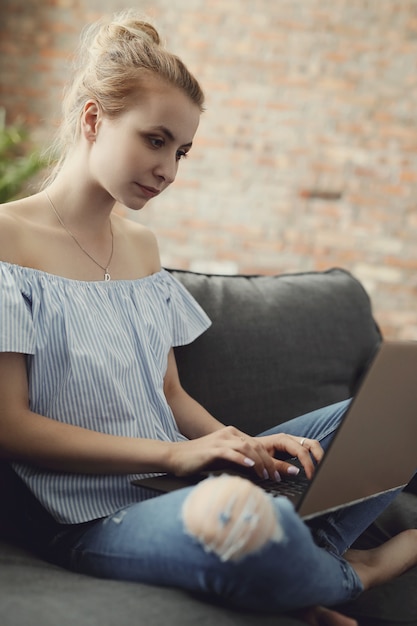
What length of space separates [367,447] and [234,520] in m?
0.25

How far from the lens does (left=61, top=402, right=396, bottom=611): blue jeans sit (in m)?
1.03

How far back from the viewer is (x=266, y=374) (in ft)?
6.03

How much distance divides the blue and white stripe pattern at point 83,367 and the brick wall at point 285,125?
280 cm

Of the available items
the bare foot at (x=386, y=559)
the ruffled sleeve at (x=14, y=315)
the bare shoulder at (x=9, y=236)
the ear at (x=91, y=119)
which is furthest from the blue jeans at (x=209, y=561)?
the ear at (x=91, y=119)

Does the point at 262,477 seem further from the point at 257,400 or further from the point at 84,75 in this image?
the point at 84,75

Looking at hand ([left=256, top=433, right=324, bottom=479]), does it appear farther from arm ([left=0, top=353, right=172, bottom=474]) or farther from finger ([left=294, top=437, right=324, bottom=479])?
arm ([left=0, top=353, right=172, bottom=474])

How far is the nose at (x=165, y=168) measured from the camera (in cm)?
145

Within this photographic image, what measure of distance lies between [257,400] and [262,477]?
556mm

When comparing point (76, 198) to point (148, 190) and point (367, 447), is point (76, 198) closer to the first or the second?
point (148, 190)

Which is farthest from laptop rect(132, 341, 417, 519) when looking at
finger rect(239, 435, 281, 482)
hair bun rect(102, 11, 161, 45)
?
hair bun rect(102, 11, 161, 45)

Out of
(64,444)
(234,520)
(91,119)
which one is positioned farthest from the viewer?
(91,119)

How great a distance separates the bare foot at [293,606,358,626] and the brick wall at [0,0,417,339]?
3.19 meters

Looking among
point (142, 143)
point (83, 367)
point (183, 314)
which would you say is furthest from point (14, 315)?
point (183, 314)

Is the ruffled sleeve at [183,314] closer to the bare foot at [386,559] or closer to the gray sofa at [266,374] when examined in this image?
the gray sofa at [266,374]
